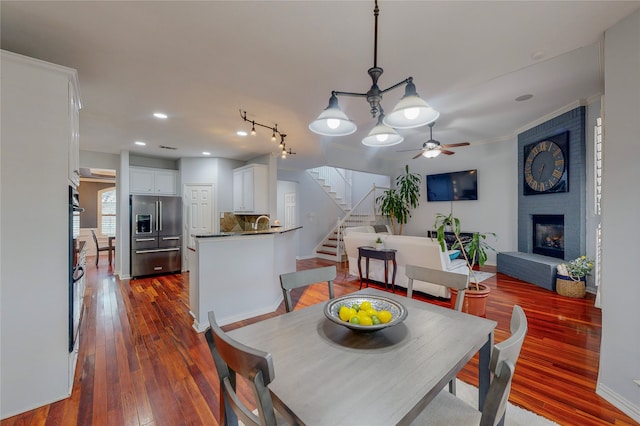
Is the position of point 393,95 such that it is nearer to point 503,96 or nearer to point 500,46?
point 500,46

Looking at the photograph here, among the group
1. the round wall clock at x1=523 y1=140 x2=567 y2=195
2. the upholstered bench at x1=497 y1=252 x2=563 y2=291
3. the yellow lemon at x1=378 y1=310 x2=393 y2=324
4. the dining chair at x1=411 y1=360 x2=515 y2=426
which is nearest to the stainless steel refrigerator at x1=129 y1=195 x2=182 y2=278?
the yellow lemon at x1=378 y1=310 x2=393 y2=324

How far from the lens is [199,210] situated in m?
5.93

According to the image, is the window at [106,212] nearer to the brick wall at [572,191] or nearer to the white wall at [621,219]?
the white wall at [621,219]

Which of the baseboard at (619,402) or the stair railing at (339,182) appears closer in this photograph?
the baseboard at (619,402)

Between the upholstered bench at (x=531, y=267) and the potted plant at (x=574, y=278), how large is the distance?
176mm

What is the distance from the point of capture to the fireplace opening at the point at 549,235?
4785 mm

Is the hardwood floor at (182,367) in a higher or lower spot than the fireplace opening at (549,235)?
lower

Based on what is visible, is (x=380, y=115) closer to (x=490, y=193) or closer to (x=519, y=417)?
(x=519, y=417)

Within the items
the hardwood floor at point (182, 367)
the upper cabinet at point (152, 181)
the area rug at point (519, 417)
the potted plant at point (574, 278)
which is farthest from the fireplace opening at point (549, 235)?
the upper cabinet at point (152, 181)

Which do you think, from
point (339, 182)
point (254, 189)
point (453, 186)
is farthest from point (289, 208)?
point (453, 186)

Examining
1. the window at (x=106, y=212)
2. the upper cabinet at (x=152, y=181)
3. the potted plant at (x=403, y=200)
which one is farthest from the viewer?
the window at (x=106, y=212)

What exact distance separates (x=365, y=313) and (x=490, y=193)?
21.3 feet

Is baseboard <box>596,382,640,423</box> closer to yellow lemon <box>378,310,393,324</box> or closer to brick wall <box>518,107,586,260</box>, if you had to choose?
yellow lemon <box>378,310,393,324</box>

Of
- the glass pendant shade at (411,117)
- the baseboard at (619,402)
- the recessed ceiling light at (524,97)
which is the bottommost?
the baseboard at (619,402)
